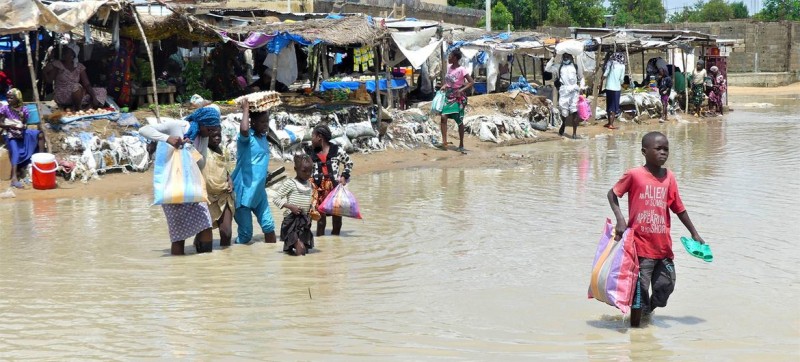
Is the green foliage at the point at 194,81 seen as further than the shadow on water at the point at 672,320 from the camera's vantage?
Yes

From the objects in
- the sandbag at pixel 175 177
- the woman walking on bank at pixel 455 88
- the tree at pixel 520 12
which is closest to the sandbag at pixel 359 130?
the woman walking on bank at pixel 455 88

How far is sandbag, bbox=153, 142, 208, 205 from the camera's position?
7.48m

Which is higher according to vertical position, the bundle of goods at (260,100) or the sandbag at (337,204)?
the bundle of goods at (260,100)

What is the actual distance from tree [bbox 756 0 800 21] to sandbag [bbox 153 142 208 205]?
49396mm

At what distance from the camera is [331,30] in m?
15.7

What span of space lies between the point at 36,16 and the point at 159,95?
3.85 metres

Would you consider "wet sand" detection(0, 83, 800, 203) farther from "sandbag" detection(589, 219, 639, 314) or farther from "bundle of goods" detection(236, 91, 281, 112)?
"sandbag" detection(589, 219, 639, 314)

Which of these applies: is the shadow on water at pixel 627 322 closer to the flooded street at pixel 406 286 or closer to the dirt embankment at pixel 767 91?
the flooded street at pixel 406 286

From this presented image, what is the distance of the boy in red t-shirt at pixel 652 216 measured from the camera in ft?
18.4

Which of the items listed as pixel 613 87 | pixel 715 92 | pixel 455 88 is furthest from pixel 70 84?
pixel 715 92

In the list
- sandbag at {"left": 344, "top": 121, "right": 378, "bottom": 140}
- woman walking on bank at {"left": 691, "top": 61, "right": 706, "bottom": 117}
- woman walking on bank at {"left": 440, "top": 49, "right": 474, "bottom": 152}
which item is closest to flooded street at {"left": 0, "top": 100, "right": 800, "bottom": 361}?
sandbag at {"left": 344, "top": 121, "right": 378, "bottom": 140}

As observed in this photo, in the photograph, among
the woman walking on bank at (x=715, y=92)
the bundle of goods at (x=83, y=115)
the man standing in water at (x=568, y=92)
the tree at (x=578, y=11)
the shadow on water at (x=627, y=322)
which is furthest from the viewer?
the tree at (x=578, y=11)

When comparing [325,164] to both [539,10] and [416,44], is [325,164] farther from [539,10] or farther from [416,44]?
[539,10]

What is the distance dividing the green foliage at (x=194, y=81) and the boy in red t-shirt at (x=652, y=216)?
11.9m
